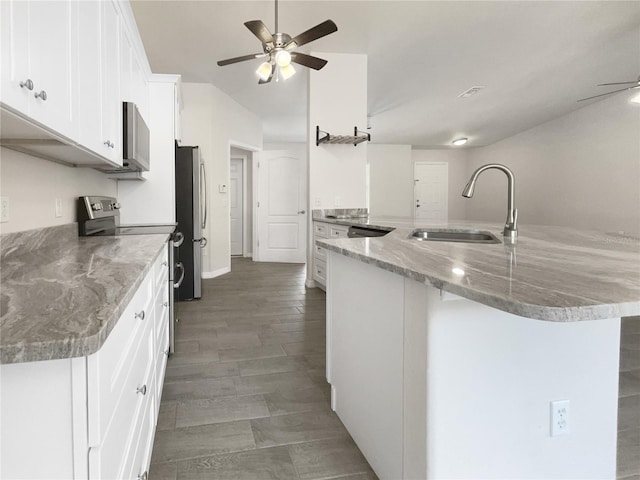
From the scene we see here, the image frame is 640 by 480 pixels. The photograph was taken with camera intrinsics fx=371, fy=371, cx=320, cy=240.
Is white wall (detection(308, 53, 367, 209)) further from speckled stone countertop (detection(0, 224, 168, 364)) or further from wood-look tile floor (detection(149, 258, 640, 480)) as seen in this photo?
speckled stone countertop (detection(0, 224, 168, 364))

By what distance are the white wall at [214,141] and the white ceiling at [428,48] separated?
0.25 meters

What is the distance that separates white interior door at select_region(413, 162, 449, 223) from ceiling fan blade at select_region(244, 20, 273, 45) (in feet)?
25.1

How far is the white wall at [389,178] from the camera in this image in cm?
929

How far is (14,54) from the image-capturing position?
924 millimetres

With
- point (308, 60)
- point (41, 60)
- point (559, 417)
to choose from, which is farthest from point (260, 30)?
point (559, 417)

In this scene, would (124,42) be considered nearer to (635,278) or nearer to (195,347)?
(195,347)

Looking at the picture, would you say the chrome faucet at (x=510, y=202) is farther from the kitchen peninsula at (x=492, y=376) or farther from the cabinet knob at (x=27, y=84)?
the cabinet knob at (x=27, y=84)

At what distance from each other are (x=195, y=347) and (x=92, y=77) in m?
1.88

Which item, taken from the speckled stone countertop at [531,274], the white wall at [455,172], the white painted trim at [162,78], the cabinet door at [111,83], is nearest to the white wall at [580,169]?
the white wall at [455,172]

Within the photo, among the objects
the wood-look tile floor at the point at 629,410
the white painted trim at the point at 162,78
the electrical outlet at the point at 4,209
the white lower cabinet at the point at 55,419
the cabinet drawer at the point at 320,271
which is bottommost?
the wood-look tile floor at the point at 629,410

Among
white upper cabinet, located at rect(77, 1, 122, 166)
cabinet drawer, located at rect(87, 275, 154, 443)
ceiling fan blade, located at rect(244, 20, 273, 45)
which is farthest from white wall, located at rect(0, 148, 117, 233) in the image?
ceiling fan blade, located at rect(244, 20, 273, 45)

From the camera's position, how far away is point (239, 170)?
7840 millimetres

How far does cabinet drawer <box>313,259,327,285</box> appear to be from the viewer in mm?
4492

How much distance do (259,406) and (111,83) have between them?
1859 millimetres
